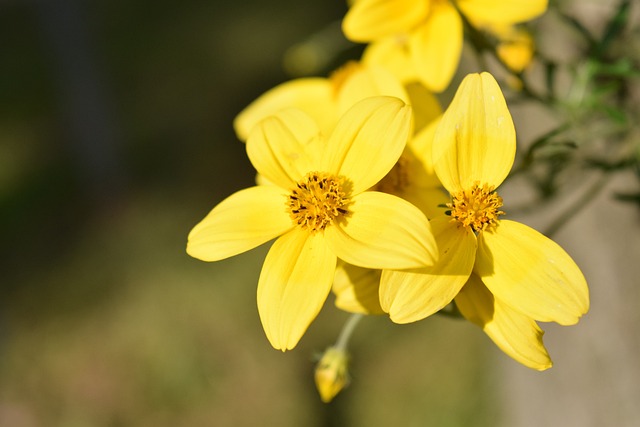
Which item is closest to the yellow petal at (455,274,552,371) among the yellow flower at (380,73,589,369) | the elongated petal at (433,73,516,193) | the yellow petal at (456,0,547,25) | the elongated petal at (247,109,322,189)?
the yellow flower at (380,73,589,369)

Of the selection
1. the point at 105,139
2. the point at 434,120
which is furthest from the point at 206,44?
the point at 434,120

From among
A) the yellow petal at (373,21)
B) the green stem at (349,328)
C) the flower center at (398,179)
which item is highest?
the yellow petal at (373,21)

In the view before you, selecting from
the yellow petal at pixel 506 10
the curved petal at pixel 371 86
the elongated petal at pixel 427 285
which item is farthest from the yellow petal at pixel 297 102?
the elongated petal at pixel 427 285

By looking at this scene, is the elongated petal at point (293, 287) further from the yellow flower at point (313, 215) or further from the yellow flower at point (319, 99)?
the yellow flower at point (319, 99)

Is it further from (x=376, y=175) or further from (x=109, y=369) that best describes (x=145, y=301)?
(x=376, y=175)

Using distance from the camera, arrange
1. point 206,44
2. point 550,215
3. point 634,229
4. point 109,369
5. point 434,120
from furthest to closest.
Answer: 1. point 206,44
2. point 109,369
3. point 550,215
4. point 634,229
5. point 434,120

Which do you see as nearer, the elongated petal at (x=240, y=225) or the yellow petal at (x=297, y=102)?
the elongated petal at (x=240, y=225)

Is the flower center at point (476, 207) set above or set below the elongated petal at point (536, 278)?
above
